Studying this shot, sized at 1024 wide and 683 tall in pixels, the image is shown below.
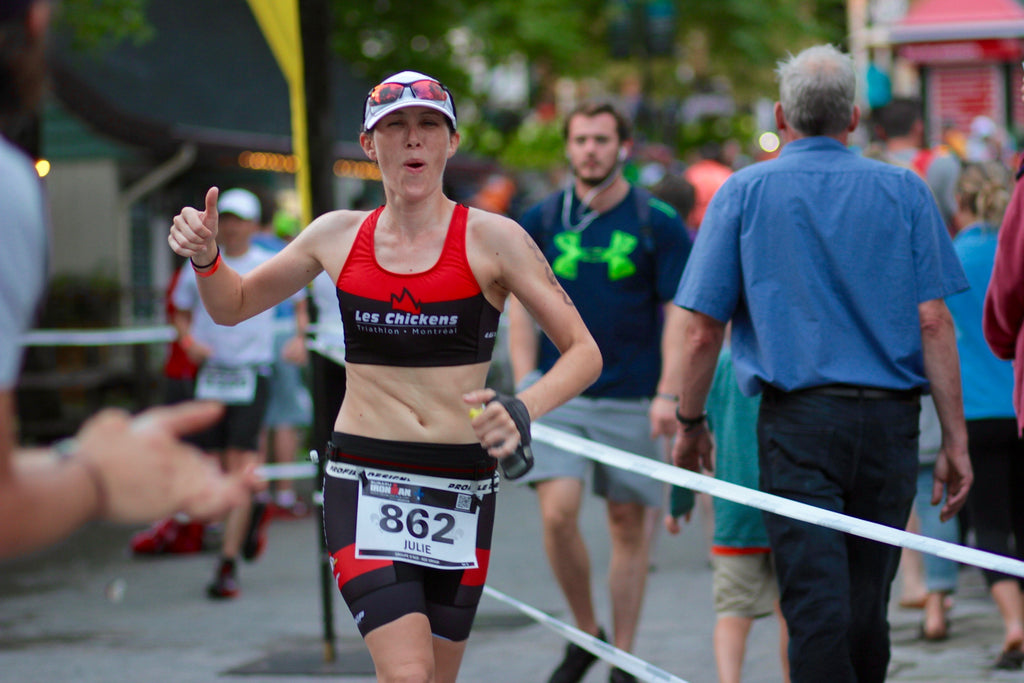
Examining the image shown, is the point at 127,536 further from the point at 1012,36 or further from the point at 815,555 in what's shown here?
the point at 1012,36

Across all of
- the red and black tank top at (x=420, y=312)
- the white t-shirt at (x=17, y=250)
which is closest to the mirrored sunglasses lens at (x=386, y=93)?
the red and black tank top at (x=420, y=312)

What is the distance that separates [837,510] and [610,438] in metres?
1.83

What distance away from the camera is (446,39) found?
20.4 meters

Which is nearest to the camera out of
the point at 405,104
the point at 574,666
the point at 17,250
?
the point at 17,250

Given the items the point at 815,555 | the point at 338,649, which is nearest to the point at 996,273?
the point at 815,555

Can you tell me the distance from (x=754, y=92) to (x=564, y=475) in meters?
37.8

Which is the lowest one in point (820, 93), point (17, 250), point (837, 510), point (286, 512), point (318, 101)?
point (286, 512)

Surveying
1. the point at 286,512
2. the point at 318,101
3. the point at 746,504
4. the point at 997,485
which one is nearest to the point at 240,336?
the point at 318,101

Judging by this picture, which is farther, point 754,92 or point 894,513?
point 754,92

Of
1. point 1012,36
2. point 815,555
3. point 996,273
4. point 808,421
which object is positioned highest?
point 1012,36

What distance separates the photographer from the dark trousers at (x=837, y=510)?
404 centimetres

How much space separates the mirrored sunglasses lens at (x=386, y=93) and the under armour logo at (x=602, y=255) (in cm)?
217

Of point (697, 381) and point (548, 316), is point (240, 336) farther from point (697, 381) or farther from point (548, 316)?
point (548, 316)

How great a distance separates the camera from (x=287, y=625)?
707 cm
